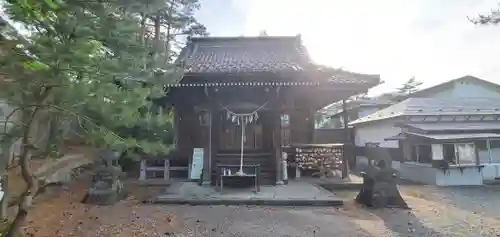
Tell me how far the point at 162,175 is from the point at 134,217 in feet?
14.4

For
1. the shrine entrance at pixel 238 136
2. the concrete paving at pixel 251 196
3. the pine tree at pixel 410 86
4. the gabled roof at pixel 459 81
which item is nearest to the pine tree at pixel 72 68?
the concrete paving at pixel 251 196

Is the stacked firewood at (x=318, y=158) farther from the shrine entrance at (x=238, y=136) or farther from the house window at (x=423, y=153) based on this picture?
the house window at (x=423, y=153)

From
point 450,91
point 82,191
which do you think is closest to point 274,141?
point 82,191

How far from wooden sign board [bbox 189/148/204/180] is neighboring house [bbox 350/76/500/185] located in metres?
5.48

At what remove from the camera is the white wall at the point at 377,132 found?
1256 cm

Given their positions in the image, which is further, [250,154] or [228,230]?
[250,154]

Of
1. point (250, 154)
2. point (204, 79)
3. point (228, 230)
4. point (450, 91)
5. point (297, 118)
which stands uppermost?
point (450, 91)

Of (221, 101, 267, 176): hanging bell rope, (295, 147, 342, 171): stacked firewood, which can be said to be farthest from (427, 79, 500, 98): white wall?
(221, 101, 267, 176): hanging bell rope

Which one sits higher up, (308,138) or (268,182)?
(308,138)

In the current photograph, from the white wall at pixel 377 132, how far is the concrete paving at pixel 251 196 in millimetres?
7039

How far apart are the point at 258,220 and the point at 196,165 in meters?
4.51

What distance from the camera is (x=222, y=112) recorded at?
872 cm

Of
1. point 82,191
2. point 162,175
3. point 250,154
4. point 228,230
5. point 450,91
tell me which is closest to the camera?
point 228,230

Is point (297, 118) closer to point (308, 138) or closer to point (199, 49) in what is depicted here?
point (308, 138)
